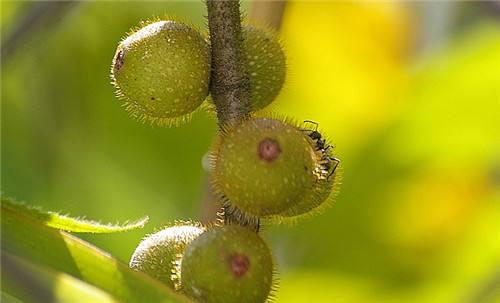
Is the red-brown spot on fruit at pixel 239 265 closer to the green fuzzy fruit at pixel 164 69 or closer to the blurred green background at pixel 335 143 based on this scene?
the green fuzzy fruit at pixel 164 69

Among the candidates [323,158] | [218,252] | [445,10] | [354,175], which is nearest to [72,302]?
[218,252]

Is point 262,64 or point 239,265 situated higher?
point 262,64

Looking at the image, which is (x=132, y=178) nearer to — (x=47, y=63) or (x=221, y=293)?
(x=47, y=63)

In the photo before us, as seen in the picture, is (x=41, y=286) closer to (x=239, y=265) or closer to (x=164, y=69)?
(x=239, y=265)

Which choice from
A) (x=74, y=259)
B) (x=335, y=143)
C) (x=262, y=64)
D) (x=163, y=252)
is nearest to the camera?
(x=74, y=259)

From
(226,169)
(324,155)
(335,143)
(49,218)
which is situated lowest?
(49,218)

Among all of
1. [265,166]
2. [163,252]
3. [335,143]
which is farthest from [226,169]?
[335,143]

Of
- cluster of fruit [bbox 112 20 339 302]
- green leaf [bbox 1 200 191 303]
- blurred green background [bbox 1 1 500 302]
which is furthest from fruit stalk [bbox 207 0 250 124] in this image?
blurred green background [bbox 1 1 500 302]

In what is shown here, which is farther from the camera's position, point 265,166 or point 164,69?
point 164,69
